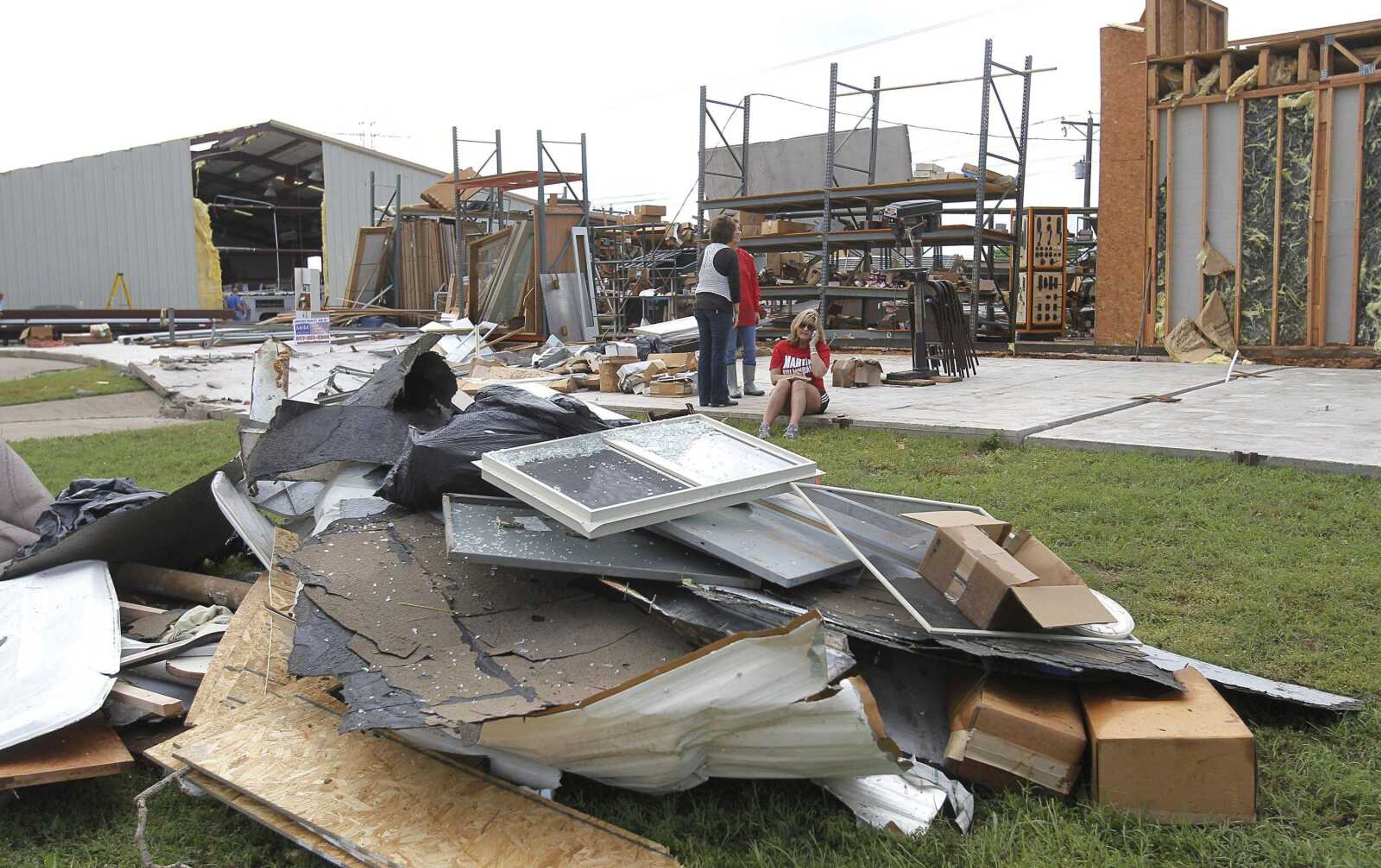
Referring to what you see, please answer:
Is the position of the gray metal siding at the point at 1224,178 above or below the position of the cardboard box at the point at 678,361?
above

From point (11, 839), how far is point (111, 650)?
701 mm

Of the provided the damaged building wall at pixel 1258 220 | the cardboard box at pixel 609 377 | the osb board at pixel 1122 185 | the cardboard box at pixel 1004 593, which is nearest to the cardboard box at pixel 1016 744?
the cardboard box at pixel 1004 593

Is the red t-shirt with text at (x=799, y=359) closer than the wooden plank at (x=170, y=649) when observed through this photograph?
No

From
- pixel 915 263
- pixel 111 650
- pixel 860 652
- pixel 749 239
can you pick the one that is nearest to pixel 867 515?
pixel 860 652

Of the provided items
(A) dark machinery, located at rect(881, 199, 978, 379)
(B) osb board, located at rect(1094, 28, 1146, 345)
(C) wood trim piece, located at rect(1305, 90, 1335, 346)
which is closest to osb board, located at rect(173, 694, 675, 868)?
(A) dark machinery, located at rect(881, 199, 978, 379)

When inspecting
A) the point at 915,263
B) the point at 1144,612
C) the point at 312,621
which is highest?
the point at 915,263

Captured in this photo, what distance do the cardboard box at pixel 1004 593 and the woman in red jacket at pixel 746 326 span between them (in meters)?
5.90

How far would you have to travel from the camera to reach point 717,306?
861 cm

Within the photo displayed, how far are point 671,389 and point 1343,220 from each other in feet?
27.3

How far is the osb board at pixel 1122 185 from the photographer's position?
13.3 metres

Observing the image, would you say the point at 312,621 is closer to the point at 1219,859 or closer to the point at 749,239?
the point at 1219,859

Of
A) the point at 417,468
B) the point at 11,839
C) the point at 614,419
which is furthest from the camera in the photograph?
the point at 614,419

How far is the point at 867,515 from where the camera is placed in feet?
12.2

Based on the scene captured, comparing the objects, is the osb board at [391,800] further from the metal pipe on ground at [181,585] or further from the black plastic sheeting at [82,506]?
the black plastic sheeting at [82,506]
